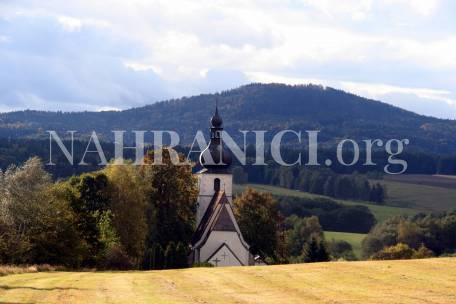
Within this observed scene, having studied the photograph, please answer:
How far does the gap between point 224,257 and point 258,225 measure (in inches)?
386

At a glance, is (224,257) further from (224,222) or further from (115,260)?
(115,260)

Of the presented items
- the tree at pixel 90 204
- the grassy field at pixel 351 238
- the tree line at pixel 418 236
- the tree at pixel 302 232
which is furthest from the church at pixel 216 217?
the grassy field at pixel 351 238

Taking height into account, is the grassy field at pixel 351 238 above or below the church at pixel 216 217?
below

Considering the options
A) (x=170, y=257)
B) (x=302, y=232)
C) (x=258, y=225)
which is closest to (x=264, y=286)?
(x=170, y=257)

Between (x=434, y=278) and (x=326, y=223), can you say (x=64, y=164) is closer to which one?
(x=326, y=223)

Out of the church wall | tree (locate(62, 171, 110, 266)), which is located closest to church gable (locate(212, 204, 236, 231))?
the church wall

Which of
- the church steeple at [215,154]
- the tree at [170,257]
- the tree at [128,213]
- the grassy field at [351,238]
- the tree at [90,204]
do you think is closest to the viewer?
the tree at [90,204]

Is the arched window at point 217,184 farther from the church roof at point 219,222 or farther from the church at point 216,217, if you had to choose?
the church roof at point 219,222

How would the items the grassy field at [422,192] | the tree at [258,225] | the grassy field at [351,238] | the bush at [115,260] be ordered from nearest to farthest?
the bush at [115,260], the tree at [258,225], the grassy field at [351,238], the grassy field at [422,192]

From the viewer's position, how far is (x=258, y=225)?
8325 centimetres

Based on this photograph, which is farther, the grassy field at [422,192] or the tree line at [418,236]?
the grassy field at [422,192]

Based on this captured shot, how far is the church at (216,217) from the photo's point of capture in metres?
74.3

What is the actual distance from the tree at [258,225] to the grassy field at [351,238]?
2507 centimetres

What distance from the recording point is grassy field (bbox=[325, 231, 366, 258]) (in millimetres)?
111938
